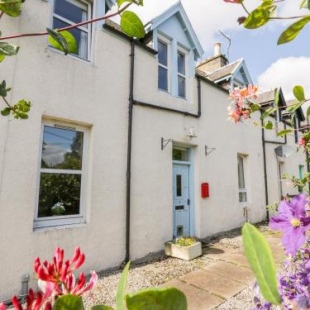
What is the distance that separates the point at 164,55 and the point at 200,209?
4.71 meters

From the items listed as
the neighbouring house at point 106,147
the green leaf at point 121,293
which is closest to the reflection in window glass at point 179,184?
the neighbouring house at point 106,147

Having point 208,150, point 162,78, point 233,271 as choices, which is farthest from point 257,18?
point 208,150

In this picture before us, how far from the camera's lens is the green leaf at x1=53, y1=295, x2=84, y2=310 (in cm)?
38

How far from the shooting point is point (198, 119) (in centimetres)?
755

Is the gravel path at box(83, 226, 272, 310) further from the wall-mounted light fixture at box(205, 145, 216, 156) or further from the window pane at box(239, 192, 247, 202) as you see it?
the window pane at box(239, 192, 247, 202)

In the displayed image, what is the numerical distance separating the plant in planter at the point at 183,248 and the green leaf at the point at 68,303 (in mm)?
5660

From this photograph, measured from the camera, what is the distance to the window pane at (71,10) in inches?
204

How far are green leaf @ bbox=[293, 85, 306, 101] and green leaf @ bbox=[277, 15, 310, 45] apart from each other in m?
0.35

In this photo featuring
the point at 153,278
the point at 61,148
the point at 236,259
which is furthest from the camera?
the point at 236,259

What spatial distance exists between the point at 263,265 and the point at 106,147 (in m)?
5.04

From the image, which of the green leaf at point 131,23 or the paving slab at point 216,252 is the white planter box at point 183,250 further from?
the green leaf at point 131,23

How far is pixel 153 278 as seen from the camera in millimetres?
4648

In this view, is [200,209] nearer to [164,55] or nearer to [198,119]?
[198,119]

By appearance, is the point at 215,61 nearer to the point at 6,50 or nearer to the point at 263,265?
the point at 6,50
